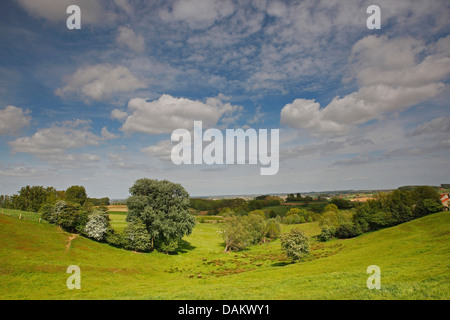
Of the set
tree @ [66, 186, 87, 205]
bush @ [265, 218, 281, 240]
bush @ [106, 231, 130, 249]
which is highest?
tree @ [66, 186, 87, 205]

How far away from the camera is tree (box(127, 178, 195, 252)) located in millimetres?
57094

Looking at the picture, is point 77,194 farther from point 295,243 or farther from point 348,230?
point 348,230

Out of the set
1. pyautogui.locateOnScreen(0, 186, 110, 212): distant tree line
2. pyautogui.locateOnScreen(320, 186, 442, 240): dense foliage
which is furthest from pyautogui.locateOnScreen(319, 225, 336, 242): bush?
pyautogui.locateOnScreen(0, 186, 110, 212): distant tree line

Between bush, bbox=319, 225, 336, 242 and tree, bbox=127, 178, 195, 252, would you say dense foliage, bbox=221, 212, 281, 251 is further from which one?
tree, bbox=127, 178, 195, 252

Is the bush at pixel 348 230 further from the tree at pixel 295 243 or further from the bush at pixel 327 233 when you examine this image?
the tree at pixel 295 243

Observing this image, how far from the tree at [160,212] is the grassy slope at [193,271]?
17.6 feet

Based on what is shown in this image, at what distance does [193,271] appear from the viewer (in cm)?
4706

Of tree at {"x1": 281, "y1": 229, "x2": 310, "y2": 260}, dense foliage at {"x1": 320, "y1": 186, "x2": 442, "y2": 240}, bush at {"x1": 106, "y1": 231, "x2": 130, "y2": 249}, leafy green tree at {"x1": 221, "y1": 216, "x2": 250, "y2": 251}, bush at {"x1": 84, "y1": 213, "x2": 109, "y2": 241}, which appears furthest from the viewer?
dense foliage at {"x1": 320, "y1": 186, "x2": 442, "y2": 240}

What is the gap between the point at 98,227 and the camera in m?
52.7

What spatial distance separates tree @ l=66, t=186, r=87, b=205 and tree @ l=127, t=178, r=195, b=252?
51026 mm

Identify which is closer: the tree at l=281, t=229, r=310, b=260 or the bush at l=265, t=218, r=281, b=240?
the tree at l=281, t=229, r=310, b=260

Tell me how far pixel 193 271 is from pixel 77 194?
252ft
